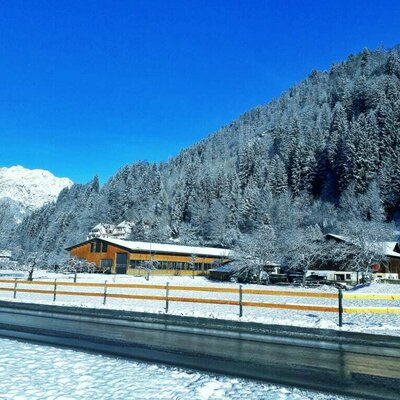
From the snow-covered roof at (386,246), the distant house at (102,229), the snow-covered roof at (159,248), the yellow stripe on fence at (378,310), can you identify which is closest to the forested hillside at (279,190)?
the distant house at (102,229)

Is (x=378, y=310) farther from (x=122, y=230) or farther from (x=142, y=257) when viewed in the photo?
(x=122, y=230)

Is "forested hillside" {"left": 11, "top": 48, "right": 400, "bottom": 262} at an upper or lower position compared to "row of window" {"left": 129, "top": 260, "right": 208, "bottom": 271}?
upper

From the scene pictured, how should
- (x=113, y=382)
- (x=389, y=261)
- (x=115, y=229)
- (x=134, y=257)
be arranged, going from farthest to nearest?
(x=115, y=229) < (x=134, y=257) < (x=389, y=261) < (x=113, y=382)

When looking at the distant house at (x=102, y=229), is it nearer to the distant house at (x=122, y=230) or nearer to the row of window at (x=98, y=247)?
the distant house at (x=122, y=230)

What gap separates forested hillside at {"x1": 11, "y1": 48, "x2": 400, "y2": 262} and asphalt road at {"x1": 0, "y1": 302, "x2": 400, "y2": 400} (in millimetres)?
49339

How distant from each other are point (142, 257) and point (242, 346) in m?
62.9

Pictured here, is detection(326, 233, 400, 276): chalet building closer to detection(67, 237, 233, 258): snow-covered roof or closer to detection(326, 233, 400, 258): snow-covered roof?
Result: detection(326, 233, 400, 258): snow-covered roof

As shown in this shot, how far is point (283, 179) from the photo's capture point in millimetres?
109000

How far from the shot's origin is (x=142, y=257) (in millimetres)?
72625

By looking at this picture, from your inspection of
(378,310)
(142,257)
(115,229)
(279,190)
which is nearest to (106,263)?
(142,257)

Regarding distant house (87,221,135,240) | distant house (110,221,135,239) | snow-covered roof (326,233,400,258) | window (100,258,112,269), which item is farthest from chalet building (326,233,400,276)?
distant house (110,221,135,239)

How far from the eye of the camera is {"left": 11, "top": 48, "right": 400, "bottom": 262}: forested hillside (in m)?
89.8

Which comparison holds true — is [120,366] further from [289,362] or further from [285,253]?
[285,253]

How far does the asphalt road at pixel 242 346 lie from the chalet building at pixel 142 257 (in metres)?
54.4
